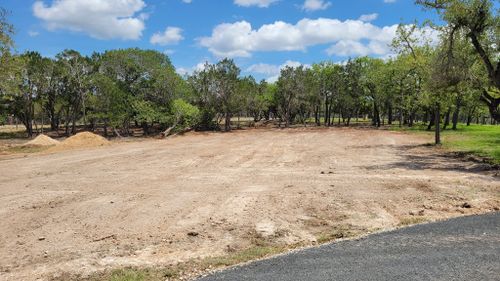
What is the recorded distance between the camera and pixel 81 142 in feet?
113

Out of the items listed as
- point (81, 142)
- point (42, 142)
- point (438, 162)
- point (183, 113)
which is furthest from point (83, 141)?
point (438, 162)

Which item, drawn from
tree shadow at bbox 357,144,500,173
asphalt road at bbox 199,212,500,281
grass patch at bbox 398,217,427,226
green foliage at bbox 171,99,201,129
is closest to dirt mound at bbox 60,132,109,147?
green foliage at bbox 171,99,201,129

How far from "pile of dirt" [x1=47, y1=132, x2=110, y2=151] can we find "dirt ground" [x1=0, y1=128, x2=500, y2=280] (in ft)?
42.5

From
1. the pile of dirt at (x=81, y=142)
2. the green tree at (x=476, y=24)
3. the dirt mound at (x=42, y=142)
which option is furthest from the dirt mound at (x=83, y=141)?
the green tree at (x=476, y=24)

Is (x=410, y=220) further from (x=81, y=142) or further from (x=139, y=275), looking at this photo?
(x=81, y=142)

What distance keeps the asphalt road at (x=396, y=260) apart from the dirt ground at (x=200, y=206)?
0.95 m

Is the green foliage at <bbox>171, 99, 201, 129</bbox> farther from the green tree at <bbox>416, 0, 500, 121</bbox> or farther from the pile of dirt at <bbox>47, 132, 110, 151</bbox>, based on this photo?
the green tree at <bbox>416, 0, 500, 121</bbox>

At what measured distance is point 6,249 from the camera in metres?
8.30

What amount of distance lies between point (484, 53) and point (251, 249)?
48.5 feet

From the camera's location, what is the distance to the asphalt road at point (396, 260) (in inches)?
264

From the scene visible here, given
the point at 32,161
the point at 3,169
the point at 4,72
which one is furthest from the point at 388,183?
the point at 4,72

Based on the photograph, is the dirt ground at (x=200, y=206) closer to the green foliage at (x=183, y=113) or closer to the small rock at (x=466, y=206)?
the small rock at (x=466, y=206)

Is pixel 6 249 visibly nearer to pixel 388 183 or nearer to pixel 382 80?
pixel 388 183

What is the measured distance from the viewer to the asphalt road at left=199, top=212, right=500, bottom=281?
22.0 feet
